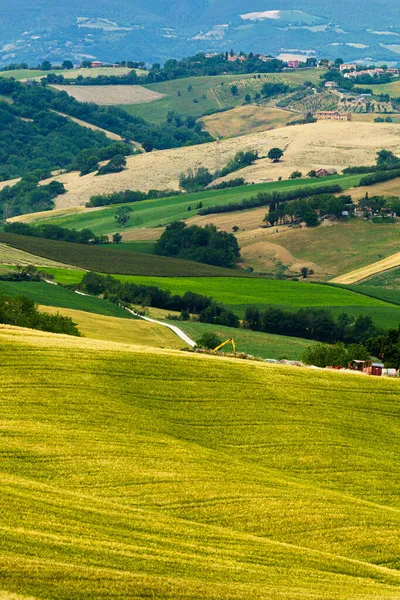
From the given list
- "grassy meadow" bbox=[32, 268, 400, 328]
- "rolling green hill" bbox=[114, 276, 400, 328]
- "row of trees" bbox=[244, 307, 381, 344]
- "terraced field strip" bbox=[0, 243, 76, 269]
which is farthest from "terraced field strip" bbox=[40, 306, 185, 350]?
"terraced field strip" bbox=[0, 243, 76, 269]

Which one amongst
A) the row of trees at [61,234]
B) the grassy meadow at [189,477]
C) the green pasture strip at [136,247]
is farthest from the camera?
the row of trees at [61,234]

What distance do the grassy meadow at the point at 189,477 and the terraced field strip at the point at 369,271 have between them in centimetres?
7828

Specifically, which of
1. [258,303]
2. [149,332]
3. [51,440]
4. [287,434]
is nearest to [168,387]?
[287,434]

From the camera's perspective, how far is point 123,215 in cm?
18025

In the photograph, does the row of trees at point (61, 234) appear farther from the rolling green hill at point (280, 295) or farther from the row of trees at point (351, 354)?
the row of trees at point (351, 354)

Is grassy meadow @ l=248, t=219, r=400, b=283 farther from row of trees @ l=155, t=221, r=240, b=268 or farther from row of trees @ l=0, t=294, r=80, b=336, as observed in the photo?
row of trees @ l=0, t=294, r=80, b=336

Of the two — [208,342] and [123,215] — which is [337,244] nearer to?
[123,215]

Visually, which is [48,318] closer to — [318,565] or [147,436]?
[147,436]

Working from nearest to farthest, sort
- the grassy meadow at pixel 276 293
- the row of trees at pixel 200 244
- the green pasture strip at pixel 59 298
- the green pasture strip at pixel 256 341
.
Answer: the green pasture strip at pixel 256 341 < the green pasture strip at pixel 59 298 < the grassy meadow at pixel 276 293 < the row of trees at pixel 200 244

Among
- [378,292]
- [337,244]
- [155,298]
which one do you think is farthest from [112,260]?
[378,292]

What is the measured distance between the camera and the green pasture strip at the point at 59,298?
9319 centimetres

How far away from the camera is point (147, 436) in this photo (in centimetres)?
4350

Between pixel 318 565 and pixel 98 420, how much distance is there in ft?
42.1

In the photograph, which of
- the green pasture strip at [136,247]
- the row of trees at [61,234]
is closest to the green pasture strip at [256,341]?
the green pasture strip at [136,247]
